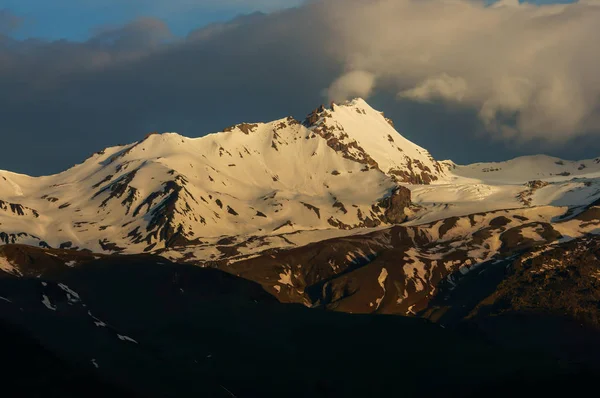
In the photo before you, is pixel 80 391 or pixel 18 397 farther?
pixel 80 391

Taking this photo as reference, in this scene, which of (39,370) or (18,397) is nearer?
(18,397)

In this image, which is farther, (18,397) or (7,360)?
(7,360)
